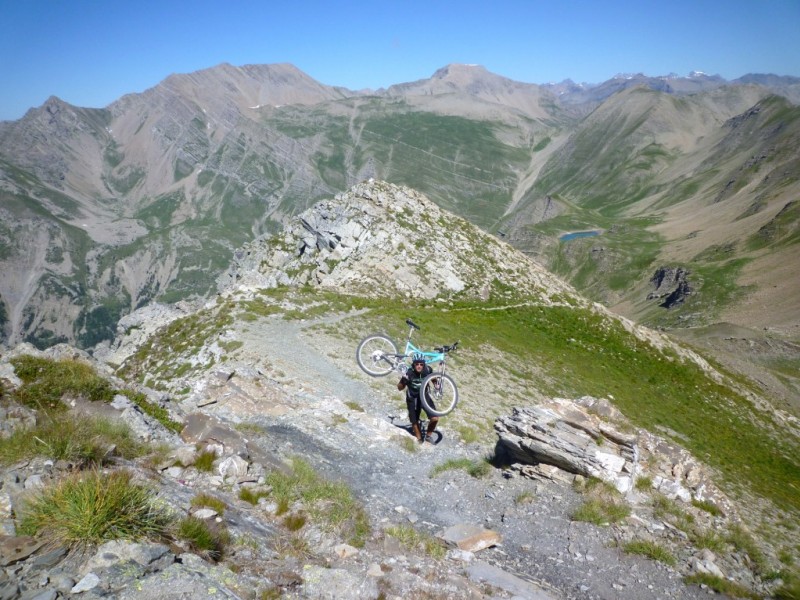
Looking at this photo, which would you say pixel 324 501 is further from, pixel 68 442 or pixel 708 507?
pixel 708 507

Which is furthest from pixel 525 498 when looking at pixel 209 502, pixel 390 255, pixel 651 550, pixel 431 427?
pixel 390 255

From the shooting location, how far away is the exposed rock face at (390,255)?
5397cm

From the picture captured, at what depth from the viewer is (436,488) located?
1681 cm

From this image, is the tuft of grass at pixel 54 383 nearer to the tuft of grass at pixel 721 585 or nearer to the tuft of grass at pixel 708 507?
the tuft of grass at pixel 721 585

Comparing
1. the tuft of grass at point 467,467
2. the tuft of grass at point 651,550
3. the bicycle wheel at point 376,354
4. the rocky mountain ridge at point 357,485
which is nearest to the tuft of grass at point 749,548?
the rocky mountain ridge at point 357,485

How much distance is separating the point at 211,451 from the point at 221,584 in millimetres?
5880

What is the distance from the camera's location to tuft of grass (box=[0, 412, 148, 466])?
970 centimetres

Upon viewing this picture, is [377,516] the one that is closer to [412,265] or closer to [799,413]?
[412,265]

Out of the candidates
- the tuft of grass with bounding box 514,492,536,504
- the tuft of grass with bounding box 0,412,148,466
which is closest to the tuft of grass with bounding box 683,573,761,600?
the tuft of grass with bounding box 514,492,536,504

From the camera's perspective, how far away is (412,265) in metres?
55.6

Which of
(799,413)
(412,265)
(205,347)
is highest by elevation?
(412,265)

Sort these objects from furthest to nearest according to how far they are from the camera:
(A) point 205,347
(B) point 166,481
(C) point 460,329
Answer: (C) point 460,329 < (A) point 205,347 < (B) point 166,481

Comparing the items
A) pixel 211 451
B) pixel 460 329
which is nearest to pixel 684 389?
pixel 460 329

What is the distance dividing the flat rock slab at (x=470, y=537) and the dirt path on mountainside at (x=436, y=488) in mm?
231
